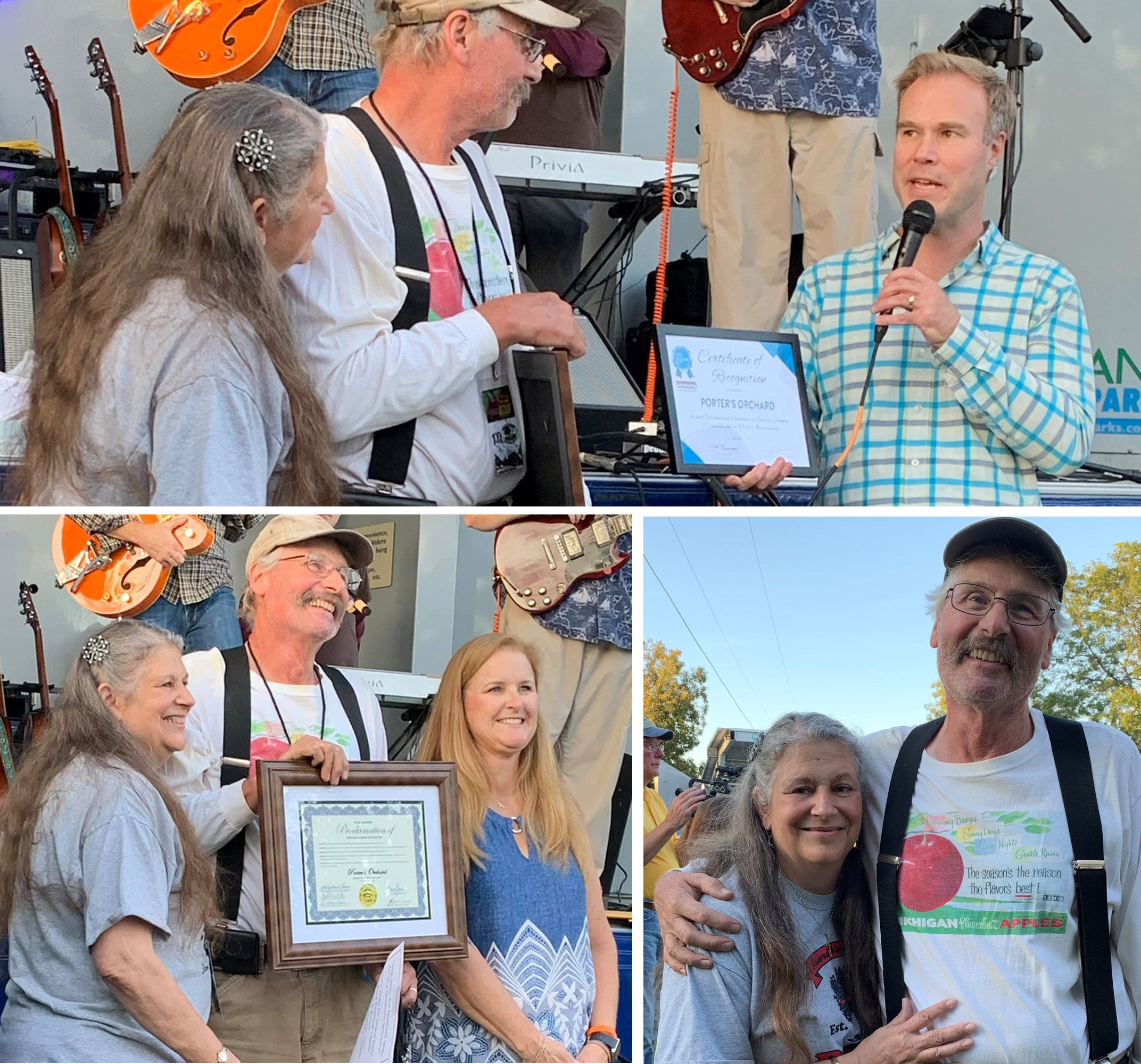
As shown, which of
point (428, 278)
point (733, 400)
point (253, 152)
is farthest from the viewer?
point (733, 400)

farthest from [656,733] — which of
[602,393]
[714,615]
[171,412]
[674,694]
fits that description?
[602,393]

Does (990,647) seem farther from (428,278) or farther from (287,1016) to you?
(428,278)

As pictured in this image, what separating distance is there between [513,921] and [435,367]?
892mm

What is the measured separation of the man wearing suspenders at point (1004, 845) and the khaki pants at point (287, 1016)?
386 millimetres

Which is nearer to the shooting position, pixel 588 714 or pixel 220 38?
pixel 588 714

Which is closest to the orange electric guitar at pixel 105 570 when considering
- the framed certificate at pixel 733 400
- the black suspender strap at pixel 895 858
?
the black suspender strap at pixel 895 858

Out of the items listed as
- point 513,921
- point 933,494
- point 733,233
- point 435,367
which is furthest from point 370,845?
point 733,233

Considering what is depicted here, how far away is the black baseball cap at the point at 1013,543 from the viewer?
1.84 metres

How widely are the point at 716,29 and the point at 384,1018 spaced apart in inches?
111

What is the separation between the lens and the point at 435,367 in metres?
2.40

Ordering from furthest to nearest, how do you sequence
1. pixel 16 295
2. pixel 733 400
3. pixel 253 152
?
pixel 16 295, pixel 733 400, pixel 253 152

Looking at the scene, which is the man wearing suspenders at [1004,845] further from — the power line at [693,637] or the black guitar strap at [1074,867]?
the power line at [693,637]

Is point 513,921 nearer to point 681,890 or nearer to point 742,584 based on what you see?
point 681,890

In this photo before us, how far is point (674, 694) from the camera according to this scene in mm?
1868
